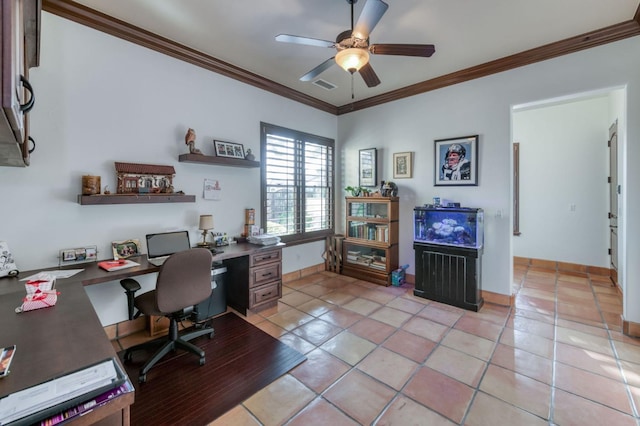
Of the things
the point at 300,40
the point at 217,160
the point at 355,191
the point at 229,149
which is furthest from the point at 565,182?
the point at 217,160

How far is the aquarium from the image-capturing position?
347 cm

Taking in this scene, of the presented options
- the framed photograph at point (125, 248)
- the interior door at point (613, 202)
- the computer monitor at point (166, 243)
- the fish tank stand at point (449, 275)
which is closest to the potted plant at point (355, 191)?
the fish tank stand at point (449, 275)

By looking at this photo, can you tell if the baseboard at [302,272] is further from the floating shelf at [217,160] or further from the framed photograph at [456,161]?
the framed photograph at [456,161]

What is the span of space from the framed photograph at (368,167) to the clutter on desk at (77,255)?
3796 mm

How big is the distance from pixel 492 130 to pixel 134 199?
4193 mm

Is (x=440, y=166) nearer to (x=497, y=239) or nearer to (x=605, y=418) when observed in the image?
(x=497, y=239)

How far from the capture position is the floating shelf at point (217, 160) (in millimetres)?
3051

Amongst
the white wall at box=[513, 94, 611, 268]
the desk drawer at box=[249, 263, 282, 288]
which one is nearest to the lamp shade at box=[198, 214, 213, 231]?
the desk drawer at box=[249, 263, 282, 288]

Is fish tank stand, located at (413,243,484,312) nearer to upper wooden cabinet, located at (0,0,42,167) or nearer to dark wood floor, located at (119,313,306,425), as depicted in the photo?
dark wood floor, located at (119,313,306,425)

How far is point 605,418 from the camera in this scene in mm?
1769

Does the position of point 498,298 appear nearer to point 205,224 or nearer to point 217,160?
point 205,224

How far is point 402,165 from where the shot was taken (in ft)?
14.4

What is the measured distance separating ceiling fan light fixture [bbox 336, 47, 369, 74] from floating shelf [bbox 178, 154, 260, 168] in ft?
5.72

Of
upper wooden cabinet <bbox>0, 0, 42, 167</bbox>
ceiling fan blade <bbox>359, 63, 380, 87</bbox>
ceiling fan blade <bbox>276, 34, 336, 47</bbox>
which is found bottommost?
upper wooden cabinet <bbox>0, 0, 42, 167</bbox>
